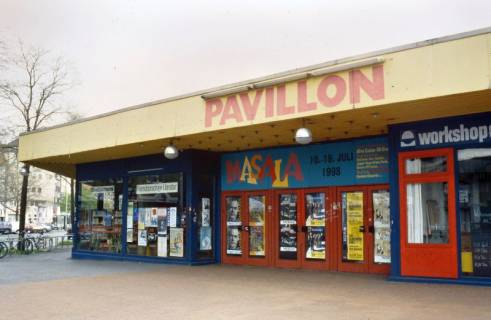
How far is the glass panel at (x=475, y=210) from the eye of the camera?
34.0 ft

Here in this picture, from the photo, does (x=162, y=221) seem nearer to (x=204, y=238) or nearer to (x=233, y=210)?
(x=204, y=238)

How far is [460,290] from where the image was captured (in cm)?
978

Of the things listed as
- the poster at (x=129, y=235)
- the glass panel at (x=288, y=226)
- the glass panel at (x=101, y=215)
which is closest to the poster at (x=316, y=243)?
the glass panel at (x=288, y=226)

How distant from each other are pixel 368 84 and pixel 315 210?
16.4 ft

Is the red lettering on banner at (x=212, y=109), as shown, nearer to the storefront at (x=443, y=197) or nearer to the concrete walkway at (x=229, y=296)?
the concrete walkway at (x=229, y=296)

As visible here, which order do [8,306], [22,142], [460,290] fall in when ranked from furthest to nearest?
[22,142]
[460,290]
[8,306]

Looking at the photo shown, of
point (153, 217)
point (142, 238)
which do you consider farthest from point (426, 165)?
point (142, 238)

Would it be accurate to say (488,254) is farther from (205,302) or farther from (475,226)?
(205,302)

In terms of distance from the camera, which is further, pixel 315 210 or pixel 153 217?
pixel 153 217

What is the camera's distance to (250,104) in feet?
36.8

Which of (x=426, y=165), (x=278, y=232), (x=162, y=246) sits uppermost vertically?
(x=426, y=165)

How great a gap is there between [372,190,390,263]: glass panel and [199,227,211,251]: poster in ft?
16.6

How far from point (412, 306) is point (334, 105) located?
377 centimetres

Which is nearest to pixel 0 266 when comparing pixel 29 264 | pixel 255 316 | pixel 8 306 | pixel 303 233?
pixel 29 264
